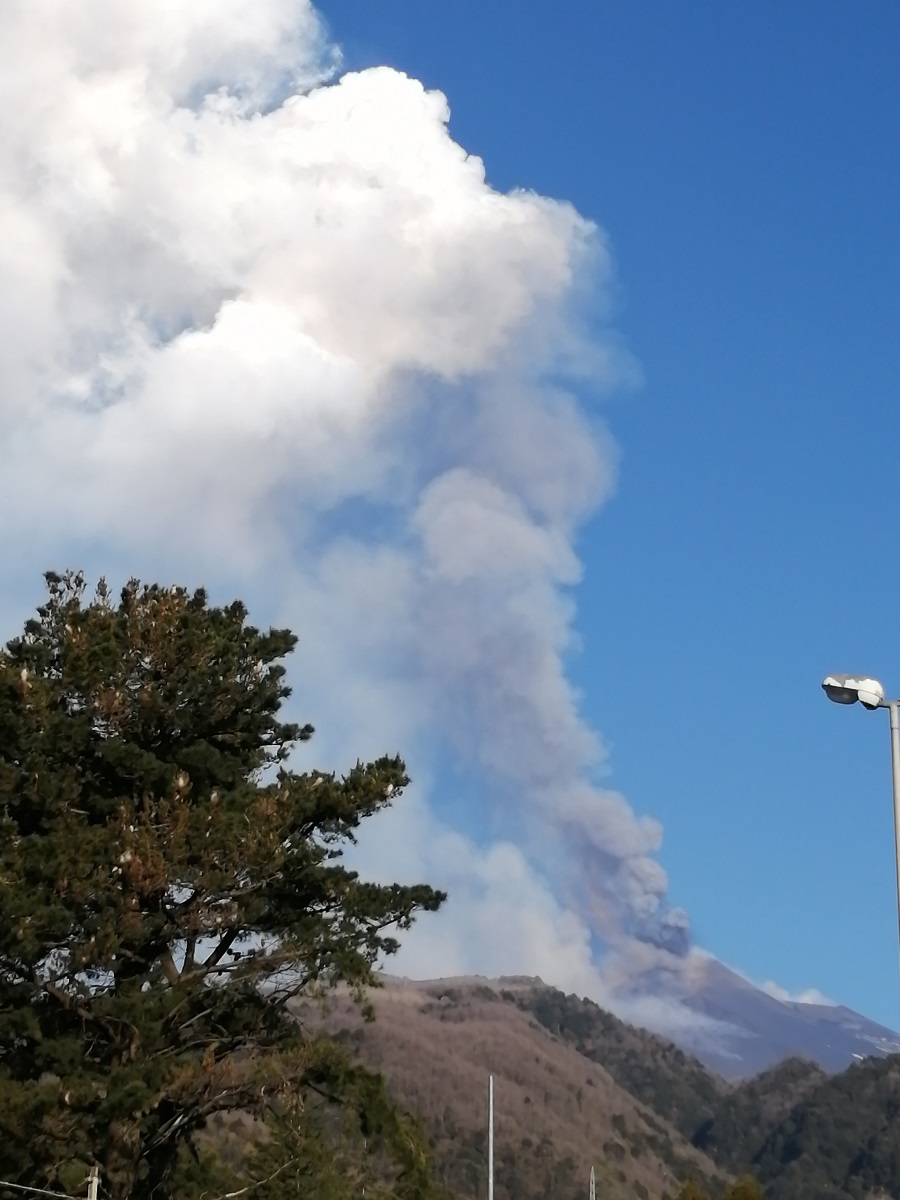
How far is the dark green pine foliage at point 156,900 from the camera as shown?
32688mm

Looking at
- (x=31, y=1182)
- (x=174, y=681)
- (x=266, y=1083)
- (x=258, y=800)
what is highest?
(x=174, y=681)

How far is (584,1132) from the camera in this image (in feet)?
605

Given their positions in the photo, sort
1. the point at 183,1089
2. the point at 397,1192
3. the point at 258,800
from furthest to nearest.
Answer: the point at 397,1192 → the point at 258,800 → the point at 183,1089

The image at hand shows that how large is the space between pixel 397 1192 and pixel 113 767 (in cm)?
1227

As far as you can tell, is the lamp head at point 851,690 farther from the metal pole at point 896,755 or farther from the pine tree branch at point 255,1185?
the pine tree branch at point 255,1185

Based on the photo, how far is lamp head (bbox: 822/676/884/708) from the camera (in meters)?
20.6

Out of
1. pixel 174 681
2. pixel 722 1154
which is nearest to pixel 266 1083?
pixel 174 681

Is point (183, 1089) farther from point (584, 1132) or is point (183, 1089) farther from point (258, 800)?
point (584, 1132)

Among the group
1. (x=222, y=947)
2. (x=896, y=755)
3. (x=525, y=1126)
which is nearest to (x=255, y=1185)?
(x=222, y=947)

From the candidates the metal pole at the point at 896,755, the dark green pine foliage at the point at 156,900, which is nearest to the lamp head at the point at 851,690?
the metal pole at the point at 896,755

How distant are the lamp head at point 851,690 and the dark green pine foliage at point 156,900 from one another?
16446 millimetres

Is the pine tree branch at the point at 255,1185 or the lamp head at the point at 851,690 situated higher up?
the lamp head at the point at 851,690

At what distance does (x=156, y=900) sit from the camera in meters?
34.3

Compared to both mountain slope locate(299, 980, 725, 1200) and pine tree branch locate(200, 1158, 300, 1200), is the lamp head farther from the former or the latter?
mountain slope locate(299, 980, 725, 1200)
